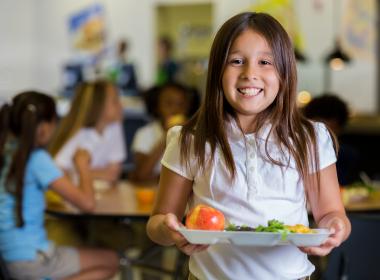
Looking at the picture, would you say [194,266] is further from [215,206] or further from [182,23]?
[182,23]

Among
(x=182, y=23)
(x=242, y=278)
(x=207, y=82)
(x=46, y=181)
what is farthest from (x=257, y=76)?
(x=182, y=23)

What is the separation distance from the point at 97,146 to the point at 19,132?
1.03 m

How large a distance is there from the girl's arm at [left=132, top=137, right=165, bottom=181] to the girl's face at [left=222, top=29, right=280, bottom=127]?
6.67 feet

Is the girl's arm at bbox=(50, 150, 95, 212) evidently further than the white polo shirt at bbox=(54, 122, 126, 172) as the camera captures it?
No

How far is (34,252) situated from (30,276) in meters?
0.09

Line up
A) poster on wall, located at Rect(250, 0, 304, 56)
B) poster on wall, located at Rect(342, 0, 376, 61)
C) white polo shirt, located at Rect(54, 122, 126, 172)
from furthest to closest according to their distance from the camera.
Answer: poster on wall, located at Rect(250, 0, 304, 56)
poster on wall, located at Rect(342, 0, 376, 61)
white polo shirt, located at Rect(54, 122, 126, 172)

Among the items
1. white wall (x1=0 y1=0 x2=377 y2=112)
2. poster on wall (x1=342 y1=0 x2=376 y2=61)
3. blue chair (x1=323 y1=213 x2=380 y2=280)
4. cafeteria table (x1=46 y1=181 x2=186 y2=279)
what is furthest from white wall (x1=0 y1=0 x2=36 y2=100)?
blue chair (x1=323 y1=213 x2=380 y2=280)

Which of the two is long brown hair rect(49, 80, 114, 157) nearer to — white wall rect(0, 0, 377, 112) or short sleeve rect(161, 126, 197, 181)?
short sleeve rect(161, 126, 197, 181)

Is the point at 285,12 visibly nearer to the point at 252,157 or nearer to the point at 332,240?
the point at 252,157

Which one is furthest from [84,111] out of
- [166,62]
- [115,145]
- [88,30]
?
[88,30]

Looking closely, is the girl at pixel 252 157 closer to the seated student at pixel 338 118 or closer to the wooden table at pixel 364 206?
the wooden table at pixel 364 206

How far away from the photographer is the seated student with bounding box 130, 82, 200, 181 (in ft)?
11.8

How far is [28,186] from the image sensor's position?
2562 mm

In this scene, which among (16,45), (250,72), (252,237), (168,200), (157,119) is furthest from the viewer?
(16,45)
